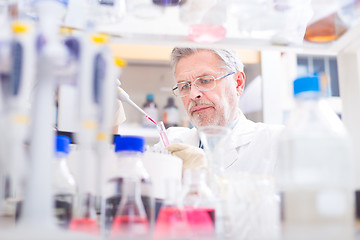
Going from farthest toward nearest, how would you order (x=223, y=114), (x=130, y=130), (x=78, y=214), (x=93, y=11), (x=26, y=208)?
1. (x=130, y=130)
2. (x=223, y=114)
3. (x=93, y=11)
4. (x=78, y=214)
5. (x=26, y=208)

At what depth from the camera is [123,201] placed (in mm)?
770

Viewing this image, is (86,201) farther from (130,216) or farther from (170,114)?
(170,114)

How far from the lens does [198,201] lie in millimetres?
846

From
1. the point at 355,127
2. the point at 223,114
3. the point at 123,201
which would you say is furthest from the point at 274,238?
the point at 223,114

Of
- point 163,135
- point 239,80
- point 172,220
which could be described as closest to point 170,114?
point 239,80

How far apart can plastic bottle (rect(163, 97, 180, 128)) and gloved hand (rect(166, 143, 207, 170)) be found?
176cm

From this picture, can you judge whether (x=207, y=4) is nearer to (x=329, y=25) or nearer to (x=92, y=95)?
(x=329, y=25)

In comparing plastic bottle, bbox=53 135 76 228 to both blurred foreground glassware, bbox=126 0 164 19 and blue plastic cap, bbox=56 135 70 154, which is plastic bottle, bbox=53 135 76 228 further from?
blurred foreground glassware, bbox=126 0 164 19

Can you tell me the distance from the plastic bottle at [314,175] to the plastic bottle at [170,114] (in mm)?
2239

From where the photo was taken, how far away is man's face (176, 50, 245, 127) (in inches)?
81.0

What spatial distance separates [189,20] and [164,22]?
0.18ft

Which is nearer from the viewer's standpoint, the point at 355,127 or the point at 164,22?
the point at 164,22

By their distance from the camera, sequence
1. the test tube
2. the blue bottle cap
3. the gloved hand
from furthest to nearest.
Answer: the blue bottle cap → the test tube → the gloved hand

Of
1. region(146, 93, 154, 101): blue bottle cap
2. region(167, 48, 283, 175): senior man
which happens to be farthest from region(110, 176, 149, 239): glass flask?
region(146, 93, 154, 101): blue bottle cap
